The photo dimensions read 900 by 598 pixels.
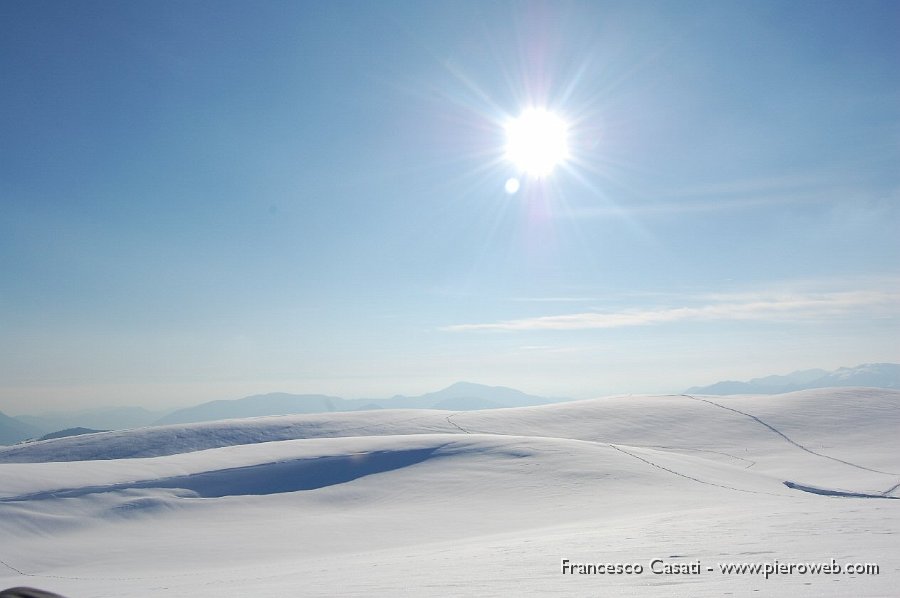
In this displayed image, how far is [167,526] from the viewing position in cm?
1939

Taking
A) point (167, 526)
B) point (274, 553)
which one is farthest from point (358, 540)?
point (167, 526)

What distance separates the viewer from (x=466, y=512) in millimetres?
20016

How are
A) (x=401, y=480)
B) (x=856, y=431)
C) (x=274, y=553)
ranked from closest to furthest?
(x=274, y=553) → (x=401, y=480) → (x=856, y=431)

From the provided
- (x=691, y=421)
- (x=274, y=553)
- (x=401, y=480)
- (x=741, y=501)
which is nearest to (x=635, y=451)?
(x=741, y=501)

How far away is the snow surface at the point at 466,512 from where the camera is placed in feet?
30.4

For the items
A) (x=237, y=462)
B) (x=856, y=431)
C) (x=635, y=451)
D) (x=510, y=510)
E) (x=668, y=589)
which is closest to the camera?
(x=668, y=589)

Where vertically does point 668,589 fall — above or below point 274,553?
above

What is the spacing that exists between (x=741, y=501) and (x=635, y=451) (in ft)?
36.9

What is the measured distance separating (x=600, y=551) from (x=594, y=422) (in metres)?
35.8

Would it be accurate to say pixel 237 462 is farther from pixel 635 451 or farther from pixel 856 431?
pixel 856 431

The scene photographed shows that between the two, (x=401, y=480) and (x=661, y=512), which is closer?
(x=661, y=512)

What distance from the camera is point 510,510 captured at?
65.7ft

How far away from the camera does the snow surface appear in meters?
9.27

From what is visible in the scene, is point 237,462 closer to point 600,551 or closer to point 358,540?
point 358,540
